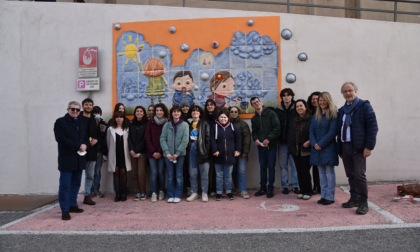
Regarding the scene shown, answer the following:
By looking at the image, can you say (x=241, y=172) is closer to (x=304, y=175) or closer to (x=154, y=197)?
(x=304, y=175)

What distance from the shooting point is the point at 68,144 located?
478 cm

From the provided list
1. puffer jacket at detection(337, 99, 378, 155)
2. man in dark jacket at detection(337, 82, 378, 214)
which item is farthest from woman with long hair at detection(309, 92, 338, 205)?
puffer jacket at detection(337, 99, 378, 155)

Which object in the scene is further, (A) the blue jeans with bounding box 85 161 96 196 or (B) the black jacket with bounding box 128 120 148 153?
(B) the black jacket with bounding box 128 120 148 153

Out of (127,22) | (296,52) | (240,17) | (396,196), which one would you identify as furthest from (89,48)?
(396,196)

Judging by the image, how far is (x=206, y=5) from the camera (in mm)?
9039

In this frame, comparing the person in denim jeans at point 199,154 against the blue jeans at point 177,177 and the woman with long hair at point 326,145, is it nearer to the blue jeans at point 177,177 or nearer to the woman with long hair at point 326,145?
the blue jeans at point 177,177

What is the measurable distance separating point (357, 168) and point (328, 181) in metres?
0.66

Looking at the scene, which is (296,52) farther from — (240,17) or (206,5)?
(206,5)

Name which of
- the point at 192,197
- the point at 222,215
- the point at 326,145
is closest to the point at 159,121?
the point at 192,197

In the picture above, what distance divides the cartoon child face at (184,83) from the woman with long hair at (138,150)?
40.9 inches

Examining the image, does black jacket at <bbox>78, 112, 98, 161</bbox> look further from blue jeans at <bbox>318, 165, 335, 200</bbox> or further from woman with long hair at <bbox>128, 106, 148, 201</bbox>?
blue jeans at <bbox>318, 165, 335, 200</bbox>

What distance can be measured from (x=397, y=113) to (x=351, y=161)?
9.41 ft

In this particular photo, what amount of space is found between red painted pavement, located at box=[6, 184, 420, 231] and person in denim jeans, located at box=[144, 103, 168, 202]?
314 millimetres

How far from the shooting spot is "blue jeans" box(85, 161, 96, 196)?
5.79m
